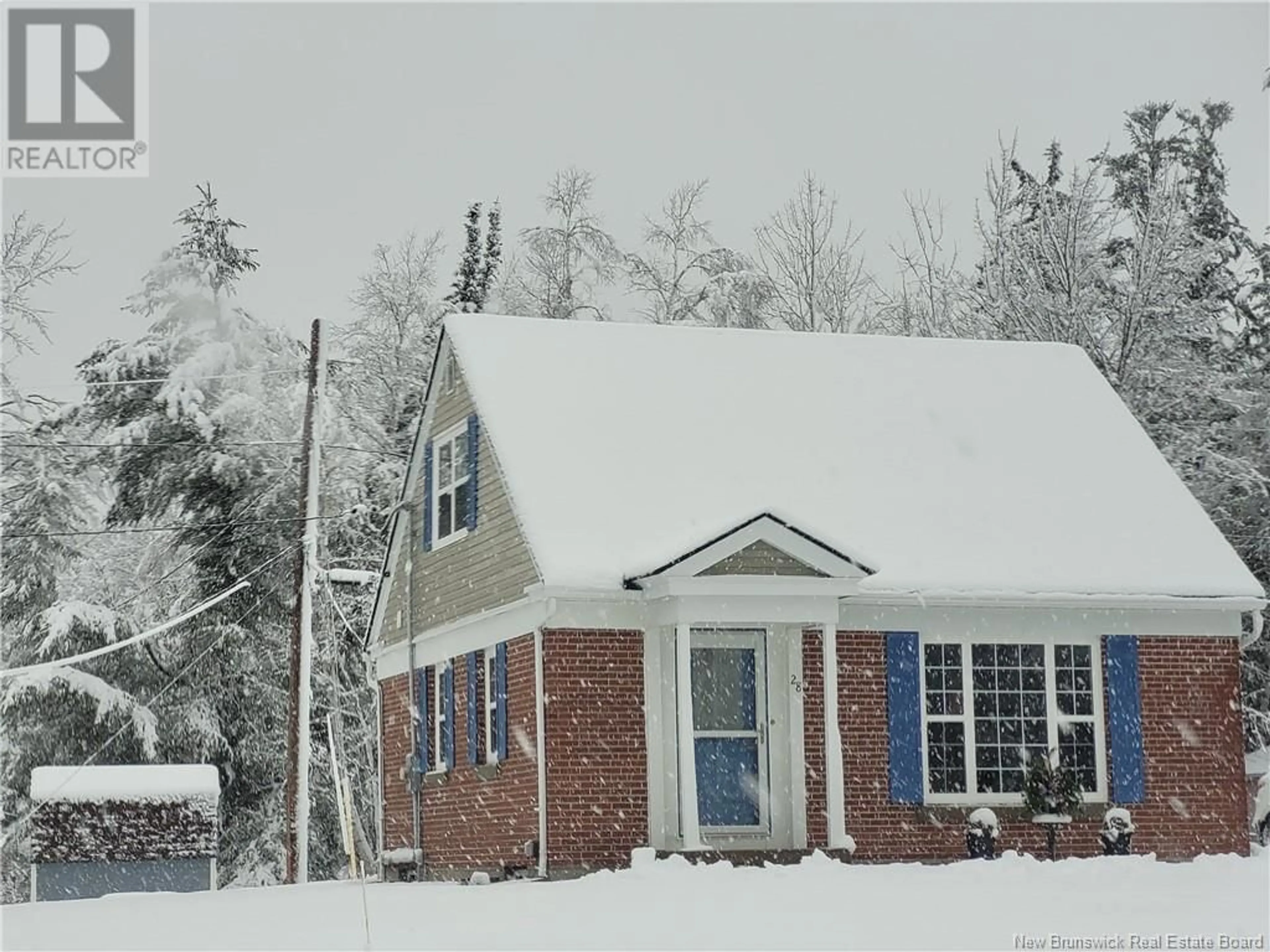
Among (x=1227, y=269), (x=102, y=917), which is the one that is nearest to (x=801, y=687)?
(x=102, y=917)

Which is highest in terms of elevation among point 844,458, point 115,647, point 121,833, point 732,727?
point 844,458

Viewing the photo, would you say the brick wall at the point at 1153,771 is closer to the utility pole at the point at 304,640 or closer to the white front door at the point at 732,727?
the white front door at the point at 732,727

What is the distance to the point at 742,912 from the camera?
45.1 ft

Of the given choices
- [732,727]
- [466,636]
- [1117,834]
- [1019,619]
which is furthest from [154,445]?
[1117,834]

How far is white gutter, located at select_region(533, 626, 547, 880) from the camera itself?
1948 cm

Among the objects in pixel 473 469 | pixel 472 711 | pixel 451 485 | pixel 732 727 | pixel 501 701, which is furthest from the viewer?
pixel 451 485

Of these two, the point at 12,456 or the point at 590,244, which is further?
the point at 590,244

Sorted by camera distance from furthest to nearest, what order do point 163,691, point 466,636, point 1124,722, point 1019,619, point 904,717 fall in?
point 163,691 → point 466,636 → point 1124,722 → point 1019,619 → point 904,717

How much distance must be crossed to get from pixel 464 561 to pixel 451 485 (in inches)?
44.9

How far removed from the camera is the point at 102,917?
16.6 meters

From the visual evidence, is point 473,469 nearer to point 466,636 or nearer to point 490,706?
point 466,636

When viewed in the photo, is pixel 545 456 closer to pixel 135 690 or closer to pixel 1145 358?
pixel 1145 358

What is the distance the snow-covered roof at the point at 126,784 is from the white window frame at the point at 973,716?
40.2 feet

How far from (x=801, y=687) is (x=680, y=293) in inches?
1013
